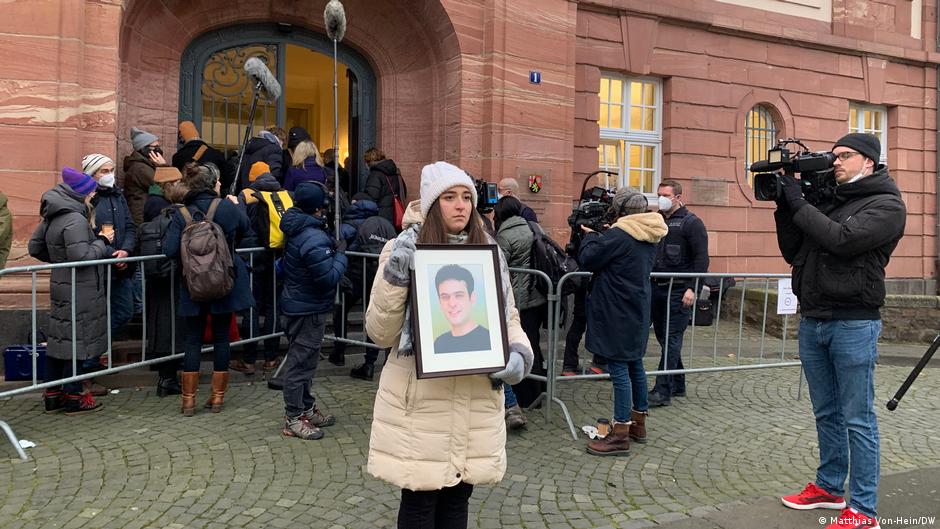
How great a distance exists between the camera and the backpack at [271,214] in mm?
6277

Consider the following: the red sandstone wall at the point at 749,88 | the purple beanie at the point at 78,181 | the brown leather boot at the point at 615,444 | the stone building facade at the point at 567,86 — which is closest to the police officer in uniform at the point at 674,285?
the brown leather boot at the point at 615,444

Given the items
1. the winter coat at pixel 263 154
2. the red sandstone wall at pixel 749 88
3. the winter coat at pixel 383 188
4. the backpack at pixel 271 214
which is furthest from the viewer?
the red sandstone wall at pixel 749 88

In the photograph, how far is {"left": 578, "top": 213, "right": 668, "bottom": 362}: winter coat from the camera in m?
4.83

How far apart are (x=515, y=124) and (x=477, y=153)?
2.10 ft

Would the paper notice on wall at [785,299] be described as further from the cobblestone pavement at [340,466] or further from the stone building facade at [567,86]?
the stone building facade at [567,86]

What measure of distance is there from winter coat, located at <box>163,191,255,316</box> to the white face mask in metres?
0.68

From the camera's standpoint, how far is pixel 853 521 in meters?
3.50

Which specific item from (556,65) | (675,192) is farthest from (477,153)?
(675,192)

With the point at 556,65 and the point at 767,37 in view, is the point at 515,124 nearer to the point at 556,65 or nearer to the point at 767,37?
the point at 556,65

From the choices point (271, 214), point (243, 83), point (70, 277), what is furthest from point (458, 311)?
point (243, 83)

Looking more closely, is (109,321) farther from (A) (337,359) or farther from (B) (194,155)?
(B) (194,155)

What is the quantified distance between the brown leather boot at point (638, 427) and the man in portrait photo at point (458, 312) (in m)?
2.92

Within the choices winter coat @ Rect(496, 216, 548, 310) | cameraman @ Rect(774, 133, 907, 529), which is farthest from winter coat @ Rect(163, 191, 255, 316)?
cameraman @ Rect(774, 133, 907, 529)

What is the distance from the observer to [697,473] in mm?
4488
